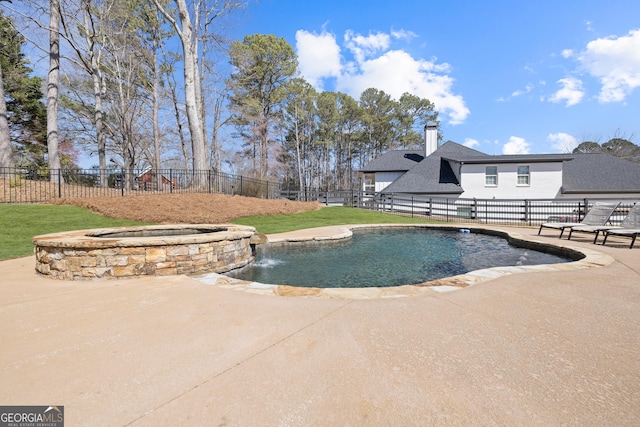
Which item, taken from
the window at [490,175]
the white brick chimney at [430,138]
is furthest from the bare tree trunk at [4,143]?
the window at [490,175]

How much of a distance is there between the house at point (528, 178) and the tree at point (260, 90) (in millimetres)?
15202

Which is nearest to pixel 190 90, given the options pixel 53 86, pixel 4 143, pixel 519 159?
pixel 53 86

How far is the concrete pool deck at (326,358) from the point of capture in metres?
1.45

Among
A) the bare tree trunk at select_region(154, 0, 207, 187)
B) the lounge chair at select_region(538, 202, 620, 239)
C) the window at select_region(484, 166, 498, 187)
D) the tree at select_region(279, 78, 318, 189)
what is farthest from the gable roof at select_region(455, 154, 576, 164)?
the tree at select_region(279, 78, 318, 189)

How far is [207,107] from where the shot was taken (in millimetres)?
26656

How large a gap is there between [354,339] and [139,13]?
27.3 metres

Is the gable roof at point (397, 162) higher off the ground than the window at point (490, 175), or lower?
higher

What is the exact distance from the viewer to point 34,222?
827 centimetres

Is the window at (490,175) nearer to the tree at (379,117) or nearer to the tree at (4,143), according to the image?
the tree at (379,117)

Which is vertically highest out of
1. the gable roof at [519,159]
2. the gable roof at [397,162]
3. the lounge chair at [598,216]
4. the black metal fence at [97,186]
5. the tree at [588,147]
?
the tree at [588,147]

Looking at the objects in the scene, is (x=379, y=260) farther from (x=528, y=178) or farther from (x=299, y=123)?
(x=299, y=123)

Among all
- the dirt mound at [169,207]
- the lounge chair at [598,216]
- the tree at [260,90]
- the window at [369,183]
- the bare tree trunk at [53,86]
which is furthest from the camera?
the tree at [260,90]

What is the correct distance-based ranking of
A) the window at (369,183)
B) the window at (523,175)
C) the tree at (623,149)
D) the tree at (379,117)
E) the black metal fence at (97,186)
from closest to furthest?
the black metal fence at (97,186) → the window at (523,175) → the window at (369,183) → the tree at (623,149) → the tree at (379,117)

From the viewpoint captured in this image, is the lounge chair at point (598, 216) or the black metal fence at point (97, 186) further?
the black metal fence at point (97, 186)
